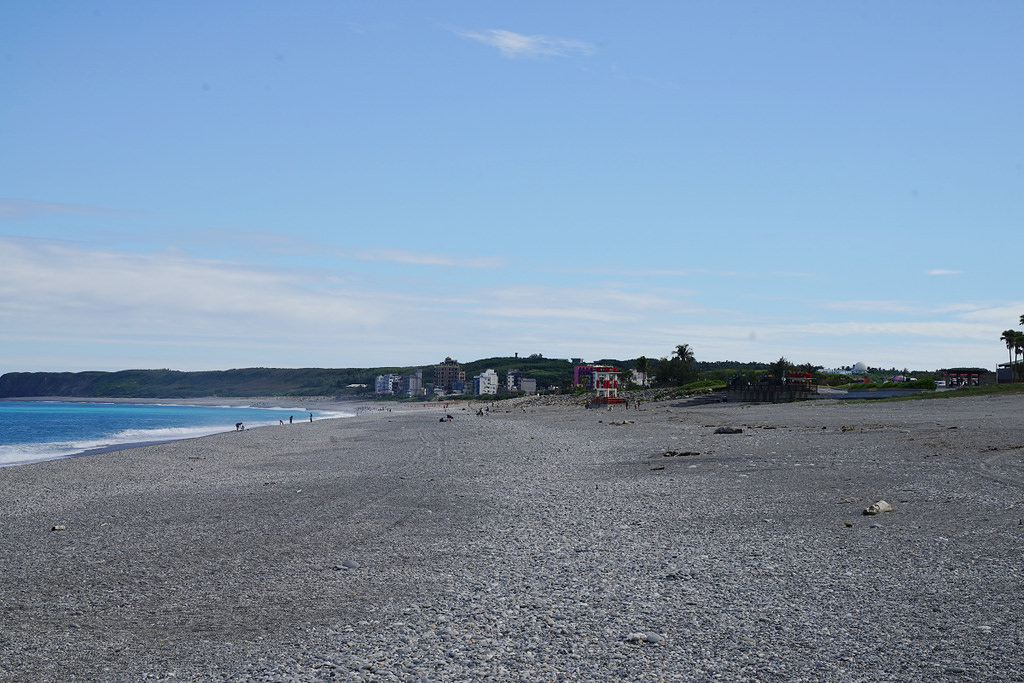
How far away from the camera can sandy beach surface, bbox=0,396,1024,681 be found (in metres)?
6.86

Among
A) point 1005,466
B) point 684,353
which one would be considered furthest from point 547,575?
point 684,353

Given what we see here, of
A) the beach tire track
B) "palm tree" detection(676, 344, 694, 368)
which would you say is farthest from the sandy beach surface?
"palm tree" detection(676, 344, 694, 368)

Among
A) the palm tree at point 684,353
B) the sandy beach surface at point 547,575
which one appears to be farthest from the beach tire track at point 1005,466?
the palm tree at point 684,353

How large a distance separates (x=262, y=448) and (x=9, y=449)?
17570 mm

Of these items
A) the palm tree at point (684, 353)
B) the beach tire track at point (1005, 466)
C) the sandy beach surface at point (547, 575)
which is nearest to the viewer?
the sandy beach surface at point (547, 575)

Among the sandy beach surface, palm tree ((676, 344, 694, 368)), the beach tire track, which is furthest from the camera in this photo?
palm tree ((676, 344, 694, 368))

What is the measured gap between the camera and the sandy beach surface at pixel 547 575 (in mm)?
6863

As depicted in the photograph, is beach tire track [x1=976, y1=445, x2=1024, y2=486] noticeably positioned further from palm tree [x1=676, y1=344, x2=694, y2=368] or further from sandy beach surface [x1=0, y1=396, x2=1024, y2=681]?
palm tree [x1=676, y1=344, x2=694, y2=368]

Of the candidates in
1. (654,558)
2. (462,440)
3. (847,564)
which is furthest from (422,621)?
(462,440)

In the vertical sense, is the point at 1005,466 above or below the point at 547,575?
above

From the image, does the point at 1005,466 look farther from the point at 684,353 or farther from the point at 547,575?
the point at 684,353

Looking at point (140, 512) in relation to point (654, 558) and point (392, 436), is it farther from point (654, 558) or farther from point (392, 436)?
point (392, 436)

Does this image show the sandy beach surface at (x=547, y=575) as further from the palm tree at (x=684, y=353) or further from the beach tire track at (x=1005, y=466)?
the palm tree at (x=684, y=353)

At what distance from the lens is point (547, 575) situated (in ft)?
31.7
